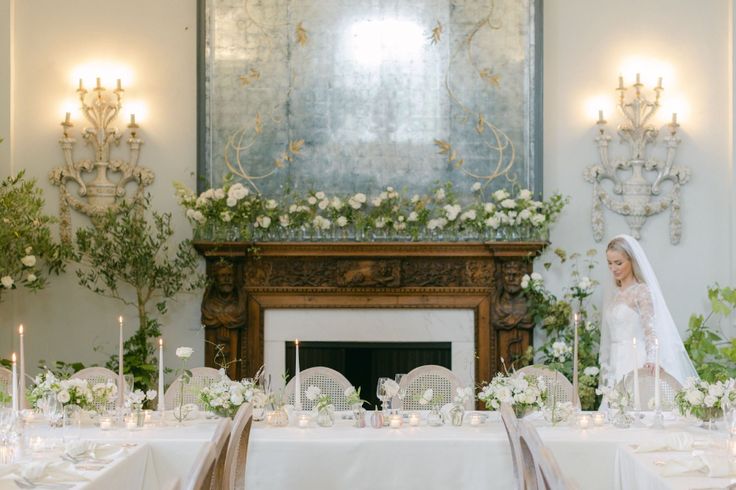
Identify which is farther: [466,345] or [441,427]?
[466,345]

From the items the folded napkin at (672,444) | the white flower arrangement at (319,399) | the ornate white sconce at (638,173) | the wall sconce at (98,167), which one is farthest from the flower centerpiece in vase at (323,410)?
the ornate white sconce at (638,173)

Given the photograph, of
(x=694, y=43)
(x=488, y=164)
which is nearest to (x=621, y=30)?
(x=694, y=43)

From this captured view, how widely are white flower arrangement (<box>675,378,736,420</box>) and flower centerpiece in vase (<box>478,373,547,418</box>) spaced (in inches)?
29.5

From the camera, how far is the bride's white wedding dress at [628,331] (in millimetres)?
7500

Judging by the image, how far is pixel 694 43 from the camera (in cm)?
880

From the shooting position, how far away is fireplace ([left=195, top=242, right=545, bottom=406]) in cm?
852

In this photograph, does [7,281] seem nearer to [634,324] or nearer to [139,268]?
[139,268]

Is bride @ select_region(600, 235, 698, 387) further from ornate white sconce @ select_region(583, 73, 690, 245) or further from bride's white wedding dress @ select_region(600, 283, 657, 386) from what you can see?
ornate white sconce @ select_region(583, 73, 690, 245)

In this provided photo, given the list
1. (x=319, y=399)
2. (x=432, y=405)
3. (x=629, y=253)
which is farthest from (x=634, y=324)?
(x=319, y=399)

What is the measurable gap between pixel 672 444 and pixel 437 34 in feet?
16.3

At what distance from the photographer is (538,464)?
3.67m

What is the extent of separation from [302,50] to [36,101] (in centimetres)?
237

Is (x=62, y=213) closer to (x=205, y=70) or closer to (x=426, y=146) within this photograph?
(x=205, y=70)

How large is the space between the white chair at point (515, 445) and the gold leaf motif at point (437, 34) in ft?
15.1
